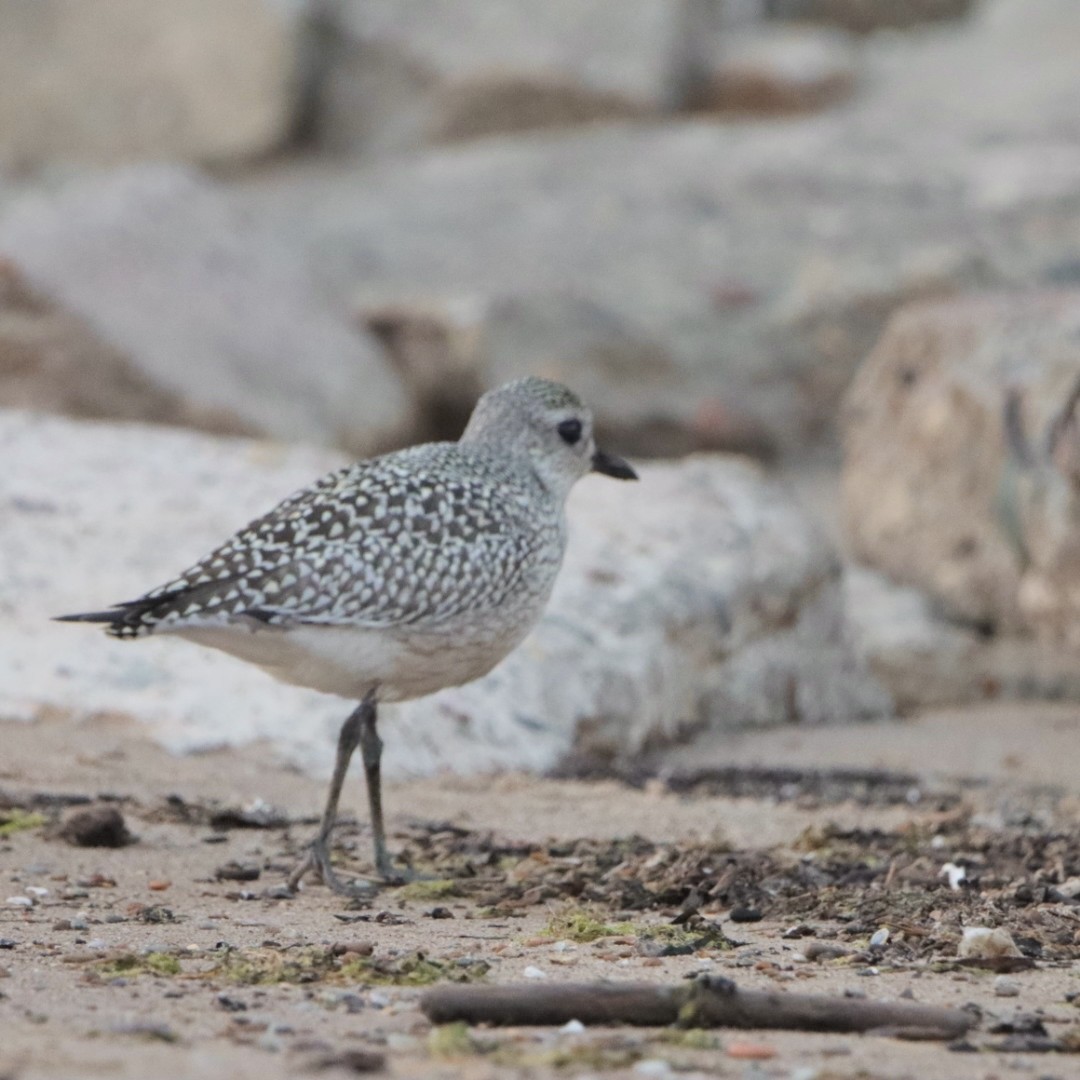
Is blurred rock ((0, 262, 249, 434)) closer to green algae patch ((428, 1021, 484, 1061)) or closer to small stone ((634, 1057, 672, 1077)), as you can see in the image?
green algae patch ((428, 1021, 484, 1061))

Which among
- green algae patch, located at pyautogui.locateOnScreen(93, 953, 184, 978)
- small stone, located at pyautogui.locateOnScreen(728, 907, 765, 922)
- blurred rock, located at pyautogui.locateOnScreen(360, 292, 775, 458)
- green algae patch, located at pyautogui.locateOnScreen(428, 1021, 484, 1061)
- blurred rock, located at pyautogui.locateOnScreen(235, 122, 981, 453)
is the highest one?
blurred rock, located at pyautogui.locateOnScreen(235, 122, 981, 453)

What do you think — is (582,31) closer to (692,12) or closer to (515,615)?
(692,12)

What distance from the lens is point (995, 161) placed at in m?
16.6

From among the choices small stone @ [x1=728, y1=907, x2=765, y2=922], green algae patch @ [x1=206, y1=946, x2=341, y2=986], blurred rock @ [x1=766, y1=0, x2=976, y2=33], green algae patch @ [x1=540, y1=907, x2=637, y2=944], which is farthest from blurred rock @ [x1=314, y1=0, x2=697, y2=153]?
green algae patch @ [x1=206, y1=946, x2=341, y2=986]

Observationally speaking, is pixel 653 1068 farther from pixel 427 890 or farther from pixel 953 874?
pixel 953 874

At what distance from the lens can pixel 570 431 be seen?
19.8 ft

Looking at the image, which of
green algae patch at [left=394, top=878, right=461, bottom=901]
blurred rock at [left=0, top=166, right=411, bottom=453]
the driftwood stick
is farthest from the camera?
blurred rock at [left=0, top=166, right=411, bottom=453]

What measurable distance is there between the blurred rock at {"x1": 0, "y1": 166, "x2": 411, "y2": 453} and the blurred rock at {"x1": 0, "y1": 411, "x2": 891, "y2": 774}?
7.67 feet

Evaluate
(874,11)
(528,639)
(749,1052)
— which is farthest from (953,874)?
(874,11)

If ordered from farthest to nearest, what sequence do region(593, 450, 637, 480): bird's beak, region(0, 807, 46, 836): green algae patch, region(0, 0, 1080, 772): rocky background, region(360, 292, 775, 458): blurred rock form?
region(360, 292, 775, 458): blurred rock, region(0, 0, 1080, 772): rocky background, region(593, 450, 637, 480): bird's beak, region(0, 807, 46, 836): green algae patch

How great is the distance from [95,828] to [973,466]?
19.7 ft

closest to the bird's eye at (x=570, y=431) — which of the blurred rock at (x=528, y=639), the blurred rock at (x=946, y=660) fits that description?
the blurred rock at (x=528, y=639)

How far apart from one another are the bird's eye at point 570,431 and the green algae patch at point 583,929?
1.81 meters

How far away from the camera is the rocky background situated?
25.2 ft
